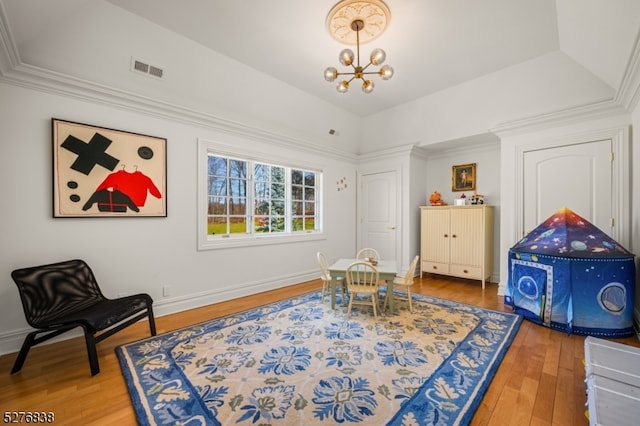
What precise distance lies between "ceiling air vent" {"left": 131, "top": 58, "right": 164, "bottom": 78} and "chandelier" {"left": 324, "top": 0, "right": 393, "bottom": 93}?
204cm

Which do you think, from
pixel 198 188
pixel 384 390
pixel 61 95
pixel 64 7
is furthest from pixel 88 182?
pixel 384 390

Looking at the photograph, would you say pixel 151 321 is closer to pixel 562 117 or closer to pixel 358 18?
pixel 358 18

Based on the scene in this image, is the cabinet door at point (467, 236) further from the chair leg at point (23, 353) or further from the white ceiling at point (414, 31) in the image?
the chair leg at point (23, 353)

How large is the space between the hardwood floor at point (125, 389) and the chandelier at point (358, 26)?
3009 mm

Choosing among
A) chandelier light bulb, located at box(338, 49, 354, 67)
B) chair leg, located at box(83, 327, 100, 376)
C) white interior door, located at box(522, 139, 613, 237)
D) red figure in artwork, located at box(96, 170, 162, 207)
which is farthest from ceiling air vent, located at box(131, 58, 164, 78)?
white interior door, located at box(522, 139, 613, 237)

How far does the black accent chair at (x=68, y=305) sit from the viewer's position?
2.12 meters

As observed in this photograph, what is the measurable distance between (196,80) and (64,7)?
129cm

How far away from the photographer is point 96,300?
2.62 metres

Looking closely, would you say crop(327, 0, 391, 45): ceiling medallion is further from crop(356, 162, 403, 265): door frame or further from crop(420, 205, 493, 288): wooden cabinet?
crop(420, 205, 493, 288): wooden cabinet

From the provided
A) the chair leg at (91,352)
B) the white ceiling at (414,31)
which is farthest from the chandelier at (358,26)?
the chair leg at (91,352)

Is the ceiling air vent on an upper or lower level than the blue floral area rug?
upper

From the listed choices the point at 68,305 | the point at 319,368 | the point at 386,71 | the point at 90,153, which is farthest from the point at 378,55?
the point at 68,305

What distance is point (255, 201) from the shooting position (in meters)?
4.43

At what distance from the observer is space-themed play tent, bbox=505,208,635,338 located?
2.70 m
